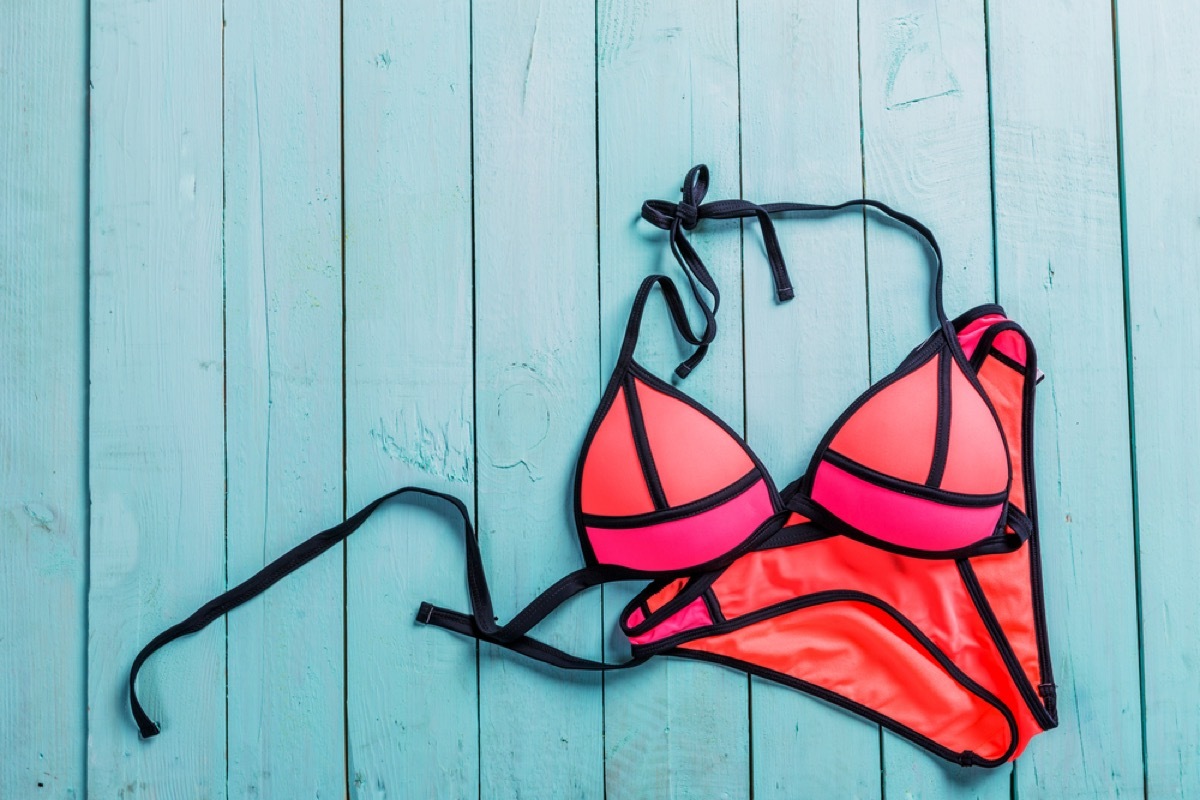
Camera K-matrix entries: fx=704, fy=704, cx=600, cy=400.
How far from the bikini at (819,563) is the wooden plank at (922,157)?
4 centimetres

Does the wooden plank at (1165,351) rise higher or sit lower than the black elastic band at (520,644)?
higher

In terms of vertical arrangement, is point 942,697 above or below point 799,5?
below

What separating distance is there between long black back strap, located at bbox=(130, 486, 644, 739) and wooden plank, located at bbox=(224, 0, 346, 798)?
31 mm

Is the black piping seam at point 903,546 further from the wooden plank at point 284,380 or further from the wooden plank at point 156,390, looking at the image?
the wooden plank at point 156,390

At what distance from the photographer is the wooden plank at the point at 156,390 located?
3.32 ft

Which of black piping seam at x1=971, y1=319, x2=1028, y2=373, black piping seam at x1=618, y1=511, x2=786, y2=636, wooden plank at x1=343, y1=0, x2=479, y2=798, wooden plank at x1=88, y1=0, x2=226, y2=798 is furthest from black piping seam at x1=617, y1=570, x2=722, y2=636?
wooden plank at x1=88, y1=0, x2=226, y2=798

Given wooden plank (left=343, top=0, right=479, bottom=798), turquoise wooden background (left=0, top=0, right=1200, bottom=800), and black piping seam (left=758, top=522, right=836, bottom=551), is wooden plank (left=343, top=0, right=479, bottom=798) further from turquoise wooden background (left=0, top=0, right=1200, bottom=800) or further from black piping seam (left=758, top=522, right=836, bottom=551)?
black piping seam (left=758, top=522, right=836, bottom=551)

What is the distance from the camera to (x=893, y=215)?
3.30ft

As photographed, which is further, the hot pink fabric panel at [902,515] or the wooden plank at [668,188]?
the wooden plank at [668,188]

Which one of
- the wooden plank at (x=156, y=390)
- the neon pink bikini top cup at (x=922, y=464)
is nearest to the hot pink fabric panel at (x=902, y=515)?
the neon pink bikini top cup at (x=922, y=464)

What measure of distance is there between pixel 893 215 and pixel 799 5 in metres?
0.34

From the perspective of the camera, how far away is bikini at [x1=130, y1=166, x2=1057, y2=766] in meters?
0.94

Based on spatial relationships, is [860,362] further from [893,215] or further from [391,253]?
[391,253]

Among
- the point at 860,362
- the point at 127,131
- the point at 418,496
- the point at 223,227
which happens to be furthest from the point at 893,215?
the point at 127,131
